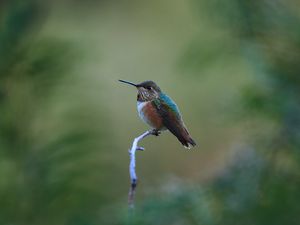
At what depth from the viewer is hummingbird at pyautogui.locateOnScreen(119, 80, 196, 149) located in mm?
1905

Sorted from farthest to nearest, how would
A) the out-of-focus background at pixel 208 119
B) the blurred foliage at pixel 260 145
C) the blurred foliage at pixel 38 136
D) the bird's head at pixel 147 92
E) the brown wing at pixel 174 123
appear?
the blurred foliage at pixel 38 136
the out-of-focus background at pixel 208 119
the blurred foliage at pixel 260 145
the bird's head at pixel 147 92
the brown wing at pixel 174 123

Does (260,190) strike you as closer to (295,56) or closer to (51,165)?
(295,56)

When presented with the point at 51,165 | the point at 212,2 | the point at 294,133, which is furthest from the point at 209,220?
the point at 212,2

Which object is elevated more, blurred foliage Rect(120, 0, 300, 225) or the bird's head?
blurred foliage Rect(120, 0, 300, 225)

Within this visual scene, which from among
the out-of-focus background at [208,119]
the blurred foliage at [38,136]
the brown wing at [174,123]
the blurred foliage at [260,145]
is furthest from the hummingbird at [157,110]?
the blurred foliage at [38,136]

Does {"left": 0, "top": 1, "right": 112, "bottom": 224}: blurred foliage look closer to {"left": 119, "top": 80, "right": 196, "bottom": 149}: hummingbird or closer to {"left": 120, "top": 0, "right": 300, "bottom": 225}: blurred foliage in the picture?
{"left": 120, "top": 0, "right": 300, "bottom": 225}: blurred foliage

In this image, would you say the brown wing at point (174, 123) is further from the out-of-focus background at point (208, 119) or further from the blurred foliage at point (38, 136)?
the blurred foliage at point (38, 136)

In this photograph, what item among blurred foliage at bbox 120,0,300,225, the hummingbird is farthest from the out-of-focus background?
the hummingbird

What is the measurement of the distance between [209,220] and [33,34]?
182 cm

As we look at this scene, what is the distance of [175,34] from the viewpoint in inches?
328

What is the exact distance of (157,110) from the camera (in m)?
2.05

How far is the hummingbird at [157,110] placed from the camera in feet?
6.25

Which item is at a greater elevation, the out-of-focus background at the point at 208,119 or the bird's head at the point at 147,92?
the out-of-focus background at the point at 208,119

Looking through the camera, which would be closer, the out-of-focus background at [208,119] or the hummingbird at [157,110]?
the hummingbird at [157,110]
